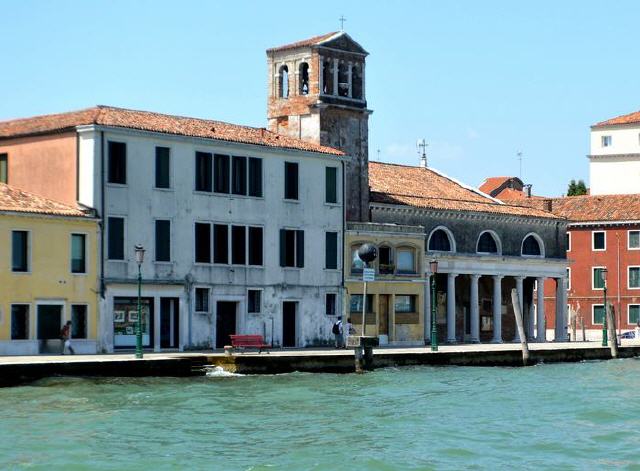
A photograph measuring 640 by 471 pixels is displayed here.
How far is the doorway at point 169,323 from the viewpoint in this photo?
168 ft

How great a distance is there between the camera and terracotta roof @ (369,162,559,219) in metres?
63.2

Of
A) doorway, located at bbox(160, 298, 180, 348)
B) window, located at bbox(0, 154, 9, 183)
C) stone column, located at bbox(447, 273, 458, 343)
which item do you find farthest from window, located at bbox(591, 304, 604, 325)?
window, located at bbox(0, 154, 9, 183)

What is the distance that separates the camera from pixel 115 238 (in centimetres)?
5000

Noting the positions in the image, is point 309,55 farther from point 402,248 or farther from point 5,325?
point 5,325

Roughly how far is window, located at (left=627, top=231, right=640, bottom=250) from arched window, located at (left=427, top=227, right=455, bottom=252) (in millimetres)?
21040

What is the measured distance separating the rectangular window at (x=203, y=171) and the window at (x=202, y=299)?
3274 millimetres

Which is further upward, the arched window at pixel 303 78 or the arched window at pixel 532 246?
the arched window at pixel 303 78

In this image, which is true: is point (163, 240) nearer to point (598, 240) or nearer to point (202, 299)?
point (202, 299)

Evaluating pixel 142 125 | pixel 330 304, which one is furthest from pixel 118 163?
pixel 330 304

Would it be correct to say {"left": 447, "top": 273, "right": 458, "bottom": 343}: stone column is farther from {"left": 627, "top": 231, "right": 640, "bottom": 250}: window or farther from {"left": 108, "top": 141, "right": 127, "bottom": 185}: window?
{"left": 627, "top": 231, "right": 640, "bottom": 250}: window

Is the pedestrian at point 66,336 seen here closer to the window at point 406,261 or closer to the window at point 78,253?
the window at point 78,253

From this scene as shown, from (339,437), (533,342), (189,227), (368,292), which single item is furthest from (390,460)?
(533,342)

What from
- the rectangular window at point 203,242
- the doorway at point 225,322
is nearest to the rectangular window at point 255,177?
the rectangular window at point 203,242

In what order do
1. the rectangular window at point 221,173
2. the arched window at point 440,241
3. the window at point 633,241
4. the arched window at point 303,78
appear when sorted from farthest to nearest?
1. the window at point 633,241
2. the arched window at point 440,241
3. the arched window at point 303,78
4. the rectangular window at point 221,173
